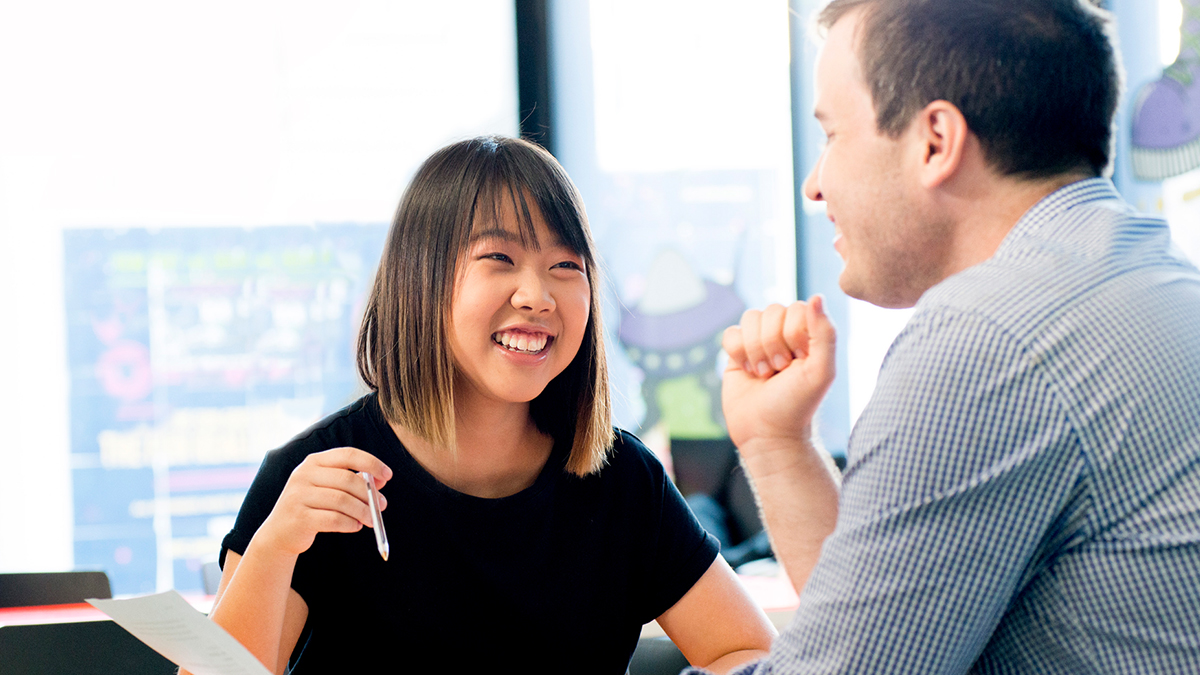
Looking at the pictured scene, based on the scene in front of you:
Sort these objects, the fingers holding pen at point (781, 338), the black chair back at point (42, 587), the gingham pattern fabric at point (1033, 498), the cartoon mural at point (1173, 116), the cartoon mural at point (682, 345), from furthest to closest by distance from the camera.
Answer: the cartoon mural at point (682, 345) < the cartoon mural at point (1173, 116) < the black chair back at point (42, 587) < the fingers holding pen at point (781, 338) < the gingham pattern fabric at point (1033, 498)

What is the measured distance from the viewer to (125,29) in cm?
393

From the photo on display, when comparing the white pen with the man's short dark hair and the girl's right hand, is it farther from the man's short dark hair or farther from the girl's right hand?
the man's short dark hair

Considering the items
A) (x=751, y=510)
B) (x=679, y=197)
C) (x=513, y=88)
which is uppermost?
(x=513, y=88)

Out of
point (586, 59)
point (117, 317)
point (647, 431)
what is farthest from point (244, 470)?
point (586, 59)

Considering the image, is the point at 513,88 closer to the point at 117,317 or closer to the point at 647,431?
the point at 647,431

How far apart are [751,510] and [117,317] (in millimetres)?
2722

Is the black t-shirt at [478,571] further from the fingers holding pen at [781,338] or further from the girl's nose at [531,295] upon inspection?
the fingers holding pen at [781,338]

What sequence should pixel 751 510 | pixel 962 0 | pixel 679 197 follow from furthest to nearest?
pixel 679 197, pixel 751 510, pixel 962 0

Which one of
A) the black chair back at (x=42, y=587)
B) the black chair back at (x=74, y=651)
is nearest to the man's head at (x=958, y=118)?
the black chair back at (x=74, y=651)

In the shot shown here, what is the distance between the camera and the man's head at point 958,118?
3.17ft

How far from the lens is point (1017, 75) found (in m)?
0.96

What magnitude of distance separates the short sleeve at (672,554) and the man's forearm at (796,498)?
A: 14.0 inches

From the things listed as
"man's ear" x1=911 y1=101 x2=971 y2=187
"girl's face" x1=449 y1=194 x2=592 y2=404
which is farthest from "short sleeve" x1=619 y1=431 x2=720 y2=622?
"man's ear" x1=911 y1=101 x2=971 y2=187

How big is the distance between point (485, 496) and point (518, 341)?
0.25 meters
